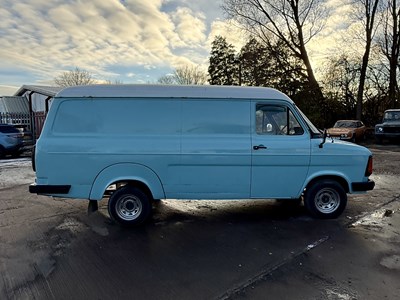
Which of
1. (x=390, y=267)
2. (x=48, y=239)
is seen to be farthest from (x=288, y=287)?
(x=48, y=239)

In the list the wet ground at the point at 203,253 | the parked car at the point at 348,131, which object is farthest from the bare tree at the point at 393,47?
the wet ground at the point at 203,253

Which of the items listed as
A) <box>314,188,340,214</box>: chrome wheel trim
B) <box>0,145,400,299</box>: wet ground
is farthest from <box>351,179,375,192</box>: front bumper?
<box>0,145,400,299</box>: wet ground

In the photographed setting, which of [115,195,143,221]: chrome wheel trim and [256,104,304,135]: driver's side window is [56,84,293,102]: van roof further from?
[115,195,143,221]: chrome wheel trim

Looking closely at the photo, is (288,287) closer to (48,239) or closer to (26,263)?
(26,263)

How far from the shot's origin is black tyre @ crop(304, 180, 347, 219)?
17.2 ft

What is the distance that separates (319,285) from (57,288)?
2851 mm

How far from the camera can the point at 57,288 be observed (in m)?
3.21

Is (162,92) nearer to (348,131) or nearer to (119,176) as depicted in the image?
(119,176)

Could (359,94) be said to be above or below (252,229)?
above

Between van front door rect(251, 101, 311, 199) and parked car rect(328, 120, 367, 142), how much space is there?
15.3 meters

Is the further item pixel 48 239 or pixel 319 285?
pixel 48 239

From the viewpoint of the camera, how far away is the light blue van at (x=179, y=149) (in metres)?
4.83

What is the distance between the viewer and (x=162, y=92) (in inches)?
196

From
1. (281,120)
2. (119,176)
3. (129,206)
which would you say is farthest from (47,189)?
(281,120)
